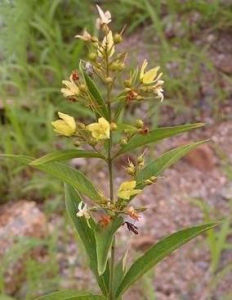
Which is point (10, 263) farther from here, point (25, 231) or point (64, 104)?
point (64, 104)

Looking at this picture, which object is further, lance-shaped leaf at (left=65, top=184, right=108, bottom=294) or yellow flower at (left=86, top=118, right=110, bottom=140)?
lance-shaped leaf at (left=65, top=184, right=108, bottom=294)

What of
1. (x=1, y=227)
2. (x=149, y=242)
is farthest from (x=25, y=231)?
(x=149, y=242)

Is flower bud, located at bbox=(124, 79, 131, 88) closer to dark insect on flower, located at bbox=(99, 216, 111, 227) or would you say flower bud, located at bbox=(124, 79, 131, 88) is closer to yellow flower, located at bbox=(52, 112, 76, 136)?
yellow flower, located at bbox=(52, 112, 76, 136)

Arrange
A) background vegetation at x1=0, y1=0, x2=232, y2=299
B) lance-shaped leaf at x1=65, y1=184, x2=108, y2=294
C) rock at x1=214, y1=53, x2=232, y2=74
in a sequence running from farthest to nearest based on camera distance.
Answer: rock at x1=214, y1=53, x2=232, y2=74 < background vegetation at x1=0, y1=0, x2=232, y2=299 < lance-shaped leaf at x1=65, y1=184, x2=108, y2=294

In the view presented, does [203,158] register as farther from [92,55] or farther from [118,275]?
[92,55]

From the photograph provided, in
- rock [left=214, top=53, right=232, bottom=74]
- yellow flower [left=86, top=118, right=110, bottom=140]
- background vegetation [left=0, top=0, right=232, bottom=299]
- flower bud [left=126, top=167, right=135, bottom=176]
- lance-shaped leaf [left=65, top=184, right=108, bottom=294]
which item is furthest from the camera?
rock [left=214, top=53, right=232, bottom=74]

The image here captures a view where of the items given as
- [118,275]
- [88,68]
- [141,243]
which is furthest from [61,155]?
[141,243]

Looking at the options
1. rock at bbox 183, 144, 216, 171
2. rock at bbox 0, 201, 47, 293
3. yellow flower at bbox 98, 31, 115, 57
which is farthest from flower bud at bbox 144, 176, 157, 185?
rock at bbox 183, 144, 216, 171
